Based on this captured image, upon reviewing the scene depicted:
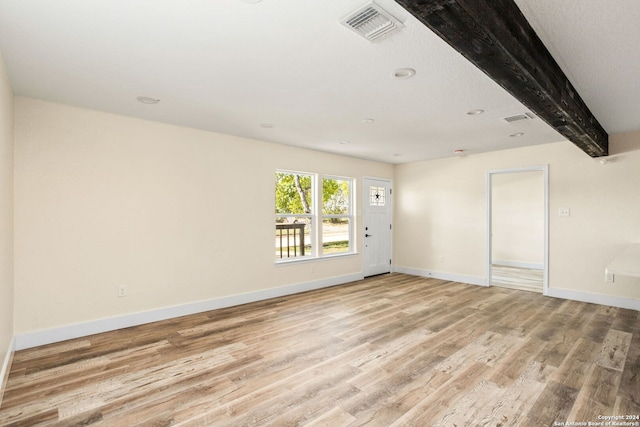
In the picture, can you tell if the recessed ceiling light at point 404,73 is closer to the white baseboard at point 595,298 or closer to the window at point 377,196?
the window at point 377,196

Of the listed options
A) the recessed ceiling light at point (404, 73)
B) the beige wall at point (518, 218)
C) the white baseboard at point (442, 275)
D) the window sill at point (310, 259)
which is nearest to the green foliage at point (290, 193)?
the window sill at point (310, 259)

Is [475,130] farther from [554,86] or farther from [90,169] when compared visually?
[90,169]

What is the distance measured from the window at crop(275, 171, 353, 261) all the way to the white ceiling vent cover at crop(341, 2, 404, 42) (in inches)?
136

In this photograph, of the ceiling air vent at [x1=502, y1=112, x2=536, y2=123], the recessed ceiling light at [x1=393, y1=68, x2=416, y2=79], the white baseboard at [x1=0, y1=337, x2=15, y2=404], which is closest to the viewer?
the white baseboard at [x1=0, y1=337, x2=15, y2=404]

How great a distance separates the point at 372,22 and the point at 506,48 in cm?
76

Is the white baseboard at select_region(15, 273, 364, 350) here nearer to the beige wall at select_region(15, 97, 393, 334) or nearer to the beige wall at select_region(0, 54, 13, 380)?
the beige wall at select_region(15, 97, 393, 334)

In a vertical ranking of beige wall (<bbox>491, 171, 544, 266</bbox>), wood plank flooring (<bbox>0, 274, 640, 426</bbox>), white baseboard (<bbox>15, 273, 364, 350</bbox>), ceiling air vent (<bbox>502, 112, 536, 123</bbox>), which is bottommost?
wood plank flooring (<bbox>0, 274, 640, 426</bbox>)

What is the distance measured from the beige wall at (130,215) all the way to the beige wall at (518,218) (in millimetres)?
6267

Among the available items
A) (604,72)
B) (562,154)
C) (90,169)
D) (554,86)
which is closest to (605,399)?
(554,86)

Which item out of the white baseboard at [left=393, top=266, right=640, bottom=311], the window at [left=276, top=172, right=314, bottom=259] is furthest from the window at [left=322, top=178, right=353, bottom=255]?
the white baseboard at [left=393, top=266, right=640, bottom=311]

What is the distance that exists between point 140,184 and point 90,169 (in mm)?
509

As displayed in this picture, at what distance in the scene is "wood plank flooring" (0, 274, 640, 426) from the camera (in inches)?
81.8

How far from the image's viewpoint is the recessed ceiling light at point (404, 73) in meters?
2.49

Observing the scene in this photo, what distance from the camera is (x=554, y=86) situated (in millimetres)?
2334
